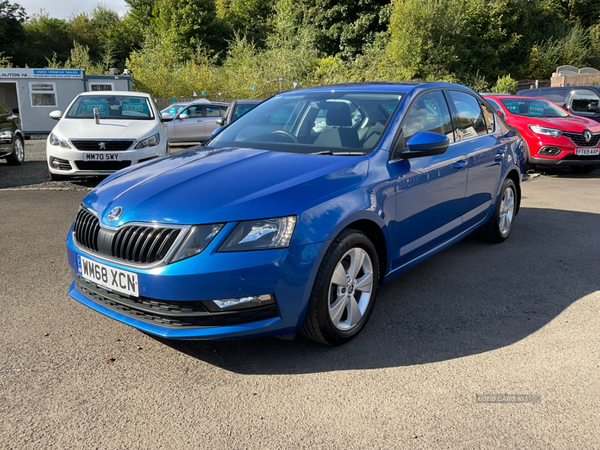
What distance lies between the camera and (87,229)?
10.2 ft

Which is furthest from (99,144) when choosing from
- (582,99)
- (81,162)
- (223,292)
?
(582,99)

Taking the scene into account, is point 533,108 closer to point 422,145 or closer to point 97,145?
point 97,145

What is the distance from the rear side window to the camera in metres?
4.60

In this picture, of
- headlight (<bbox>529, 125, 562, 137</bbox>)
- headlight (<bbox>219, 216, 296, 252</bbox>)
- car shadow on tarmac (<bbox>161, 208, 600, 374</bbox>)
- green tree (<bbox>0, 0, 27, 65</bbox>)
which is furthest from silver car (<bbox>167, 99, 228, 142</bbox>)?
green tree (<bbox>0, 0, 27, 65</bbox>)

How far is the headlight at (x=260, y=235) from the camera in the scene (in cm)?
269

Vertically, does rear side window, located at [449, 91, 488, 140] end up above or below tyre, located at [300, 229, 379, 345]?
above

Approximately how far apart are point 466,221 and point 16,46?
164 feet

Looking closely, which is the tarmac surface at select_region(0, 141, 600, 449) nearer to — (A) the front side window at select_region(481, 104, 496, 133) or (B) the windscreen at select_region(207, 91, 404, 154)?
(B) the windscreen at select_region(207, 91, 404, 154)

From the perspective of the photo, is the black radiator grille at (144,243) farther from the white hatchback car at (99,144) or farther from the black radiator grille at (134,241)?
the white hatchback car at (99,144)

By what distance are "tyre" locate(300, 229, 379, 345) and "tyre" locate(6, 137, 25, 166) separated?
10.9 metres

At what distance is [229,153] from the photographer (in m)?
3.71

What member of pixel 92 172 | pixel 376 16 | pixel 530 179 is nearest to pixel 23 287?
pixel 92 172

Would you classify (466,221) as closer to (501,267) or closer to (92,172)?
(501,267)

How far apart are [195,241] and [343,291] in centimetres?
100
